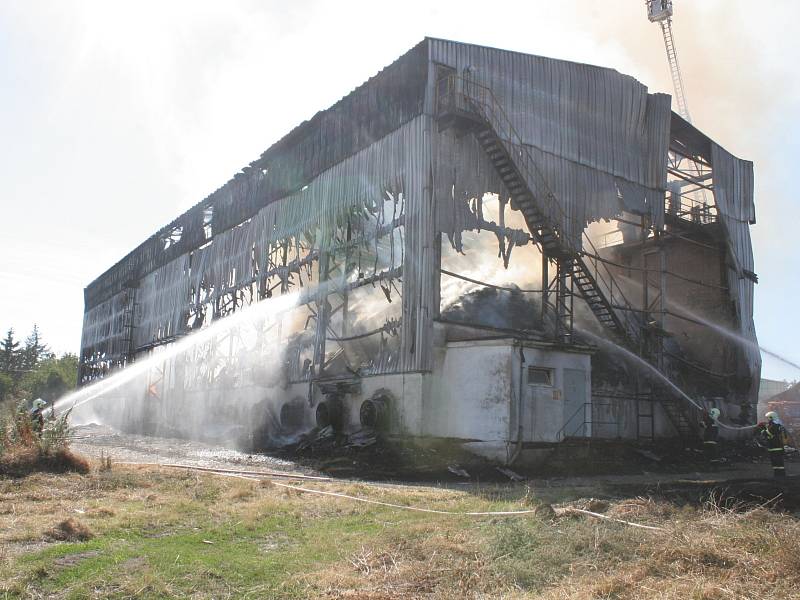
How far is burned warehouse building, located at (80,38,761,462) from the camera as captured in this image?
2109cm

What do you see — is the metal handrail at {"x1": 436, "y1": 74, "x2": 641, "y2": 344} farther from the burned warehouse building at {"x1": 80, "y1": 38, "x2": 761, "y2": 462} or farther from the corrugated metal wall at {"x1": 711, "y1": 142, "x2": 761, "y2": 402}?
the corrugated metal wall at {"x1": 711, "y1": 142, "x2": 761, "y2": 402}

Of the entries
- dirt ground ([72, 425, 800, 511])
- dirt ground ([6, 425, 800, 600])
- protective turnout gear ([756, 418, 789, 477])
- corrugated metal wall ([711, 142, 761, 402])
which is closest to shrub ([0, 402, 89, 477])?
dirt ground ([6, 425, 800, 600])

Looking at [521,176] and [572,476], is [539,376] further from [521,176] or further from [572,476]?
[521,176]

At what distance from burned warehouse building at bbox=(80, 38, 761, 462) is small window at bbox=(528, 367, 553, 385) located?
54 millimetres

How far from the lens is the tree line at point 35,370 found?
7112 cm

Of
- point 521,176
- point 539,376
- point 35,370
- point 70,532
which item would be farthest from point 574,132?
point 35,370

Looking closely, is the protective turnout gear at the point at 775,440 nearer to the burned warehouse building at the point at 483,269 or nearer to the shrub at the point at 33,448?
the burned warehouse building at the point at 483,269

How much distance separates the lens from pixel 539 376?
20109 mm

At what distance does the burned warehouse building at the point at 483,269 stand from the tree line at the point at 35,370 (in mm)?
29456

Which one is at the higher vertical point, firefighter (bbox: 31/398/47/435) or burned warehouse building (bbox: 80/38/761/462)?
burned warehouse building (bbox: 80/38/761/462)

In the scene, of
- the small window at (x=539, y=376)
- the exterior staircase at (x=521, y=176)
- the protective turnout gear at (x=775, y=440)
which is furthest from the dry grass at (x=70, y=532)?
the exterior staircase at (x=521, y=176)

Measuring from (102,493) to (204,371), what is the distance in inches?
1033

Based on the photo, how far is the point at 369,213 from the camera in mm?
25109

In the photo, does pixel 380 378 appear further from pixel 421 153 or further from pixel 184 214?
pixel 184 214
